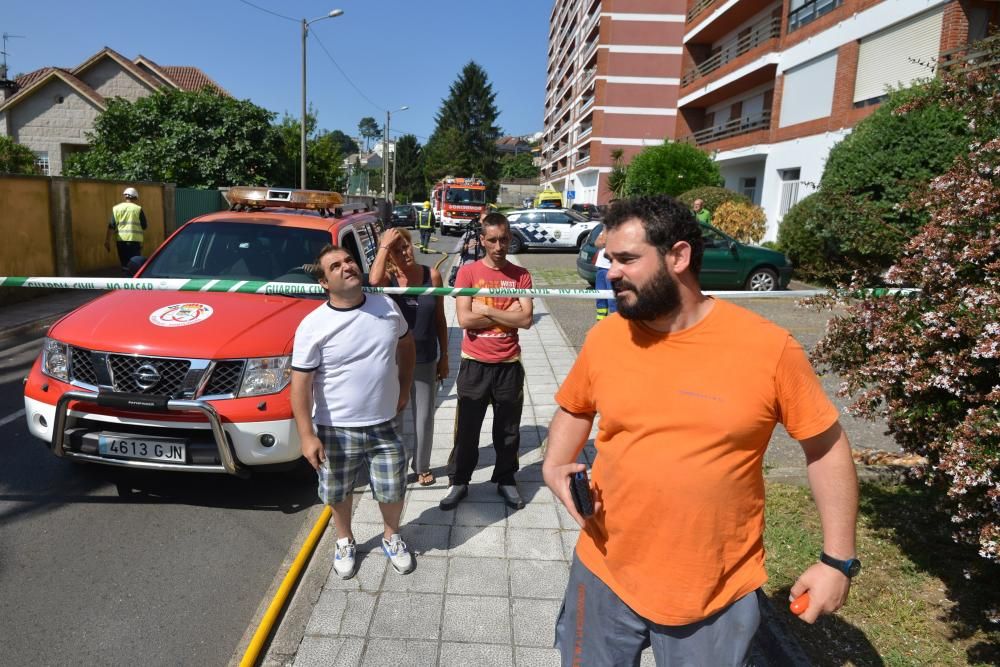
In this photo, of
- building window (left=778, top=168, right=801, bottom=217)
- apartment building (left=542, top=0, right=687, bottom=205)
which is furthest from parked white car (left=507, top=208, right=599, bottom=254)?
apartment building (left=542, top=0, right=687, bottom=205)

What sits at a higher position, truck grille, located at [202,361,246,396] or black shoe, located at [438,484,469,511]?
truck grille, located at [202,361,246,396]

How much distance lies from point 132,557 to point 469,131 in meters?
94.8

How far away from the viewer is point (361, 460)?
3730 millimetres

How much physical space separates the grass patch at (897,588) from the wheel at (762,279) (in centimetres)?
1092

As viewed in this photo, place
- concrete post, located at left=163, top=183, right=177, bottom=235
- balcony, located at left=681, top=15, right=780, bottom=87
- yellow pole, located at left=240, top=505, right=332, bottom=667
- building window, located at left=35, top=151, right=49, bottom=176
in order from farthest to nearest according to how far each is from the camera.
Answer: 1. building window, located at left=35, top=151, right=49, bottom=176
2. balcony, located at left=681, top=15, right=780, bottom=87
3. concrete post, located at left=163, top=183, right=177, bottom=235
4. yellow pole, located at left=240, top=505, right=332, bottom=667

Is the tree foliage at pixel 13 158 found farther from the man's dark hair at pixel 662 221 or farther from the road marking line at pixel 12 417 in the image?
the man's dark hair at pixel 662 221

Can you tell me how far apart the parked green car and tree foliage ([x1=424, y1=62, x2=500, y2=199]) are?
7858 cm

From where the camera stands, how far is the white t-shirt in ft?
11.3

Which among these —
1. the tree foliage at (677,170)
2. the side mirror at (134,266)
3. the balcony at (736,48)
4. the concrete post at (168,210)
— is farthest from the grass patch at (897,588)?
the balcony at (736,48)

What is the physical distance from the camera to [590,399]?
7.58 ft

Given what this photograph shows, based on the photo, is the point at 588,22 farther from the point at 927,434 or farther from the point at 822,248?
the point at 927,434

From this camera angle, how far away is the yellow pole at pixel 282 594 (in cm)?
306

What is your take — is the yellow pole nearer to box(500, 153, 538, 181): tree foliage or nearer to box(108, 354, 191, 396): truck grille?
box(108, 354, 191, 396): truck grille

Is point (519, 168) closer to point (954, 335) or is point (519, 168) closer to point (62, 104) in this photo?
point (62, 104)
